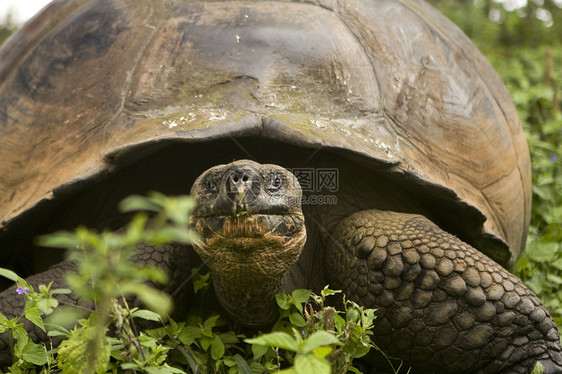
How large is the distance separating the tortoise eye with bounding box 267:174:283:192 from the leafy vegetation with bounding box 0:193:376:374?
1.20ft

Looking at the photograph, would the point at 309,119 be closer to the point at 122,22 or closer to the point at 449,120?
the point at 449,120

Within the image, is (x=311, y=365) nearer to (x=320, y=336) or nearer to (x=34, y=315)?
(x=320, y=336)

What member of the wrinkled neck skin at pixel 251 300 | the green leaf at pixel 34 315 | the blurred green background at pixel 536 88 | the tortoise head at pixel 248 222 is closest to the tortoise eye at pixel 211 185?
the tortoise head at pixel 248 222

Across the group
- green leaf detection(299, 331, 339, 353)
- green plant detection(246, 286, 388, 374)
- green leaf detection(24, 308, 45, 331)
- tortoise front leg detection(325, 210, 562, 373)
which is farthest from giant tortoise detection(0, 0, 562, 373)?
green leaf detection(299, 331, 339, 353)

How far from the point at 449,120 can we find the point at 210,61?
1212 millimetres

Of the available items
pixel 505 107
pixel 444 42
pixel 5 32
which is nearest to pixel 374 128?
pixel 444 42

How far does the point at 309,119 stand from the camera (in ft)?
10.4

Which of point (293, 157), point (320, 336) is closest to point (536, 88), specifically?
point (293, 157)

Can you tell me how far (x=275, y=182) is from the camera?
289cm

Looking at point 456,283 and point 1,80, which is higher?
point 1,80

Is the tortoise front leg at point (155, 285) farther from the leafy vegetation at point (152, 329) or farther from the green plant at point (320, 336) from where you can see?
the green plant at point (320, 336)

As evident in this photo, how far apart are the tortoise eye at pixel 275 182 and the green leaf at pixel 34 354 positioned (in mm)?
1040

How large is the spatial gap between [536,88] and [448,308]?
432 cm

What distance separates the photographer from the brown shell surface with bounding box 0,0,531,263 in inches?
125
